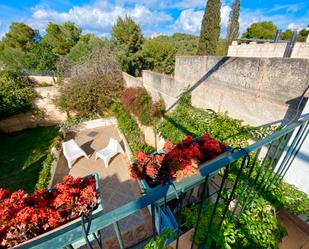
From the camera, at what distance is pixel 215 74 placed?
155 inches

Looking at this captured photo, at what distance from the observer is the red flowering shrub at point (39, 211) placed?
1879 mm

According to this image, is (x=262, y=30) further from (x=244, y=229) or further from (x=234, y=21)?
(x=244, y=229)

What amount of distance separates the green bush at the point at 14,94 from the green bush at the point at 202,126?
886cm

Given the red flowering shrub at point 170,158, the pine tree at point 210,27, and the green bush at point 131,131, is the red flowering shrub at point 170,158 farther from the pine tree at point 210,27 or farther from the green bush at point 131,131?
the pine tree at point 210,27

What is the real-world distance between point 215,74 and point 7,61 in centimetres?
2166

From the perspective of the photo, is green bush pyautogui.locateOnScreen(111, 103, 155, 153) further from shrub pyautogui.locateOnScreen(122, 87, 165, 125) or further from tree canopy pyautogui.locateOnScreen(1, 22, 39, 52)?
tree canopy pyautogui.locateOnScreen(1, 22, 39, 52)

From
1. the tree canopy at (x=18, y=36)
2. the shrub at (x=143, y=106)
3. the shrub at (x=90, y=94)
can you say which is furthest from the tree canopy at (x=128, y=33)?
the tree canopy at (x=18, y=36)

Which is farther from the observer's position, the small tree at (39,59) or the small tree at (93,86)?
the small tree at (39,59)

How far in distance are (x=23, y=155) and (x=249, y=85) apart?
361 inches

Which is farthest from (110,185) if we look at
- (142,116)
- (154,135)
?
(142,116)

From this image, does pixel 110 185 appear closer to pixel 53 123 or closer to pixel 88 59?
pixel 53 123

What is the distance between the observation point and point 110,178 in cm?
563

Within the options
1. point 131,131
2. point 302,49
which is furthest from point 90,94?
point 302,49

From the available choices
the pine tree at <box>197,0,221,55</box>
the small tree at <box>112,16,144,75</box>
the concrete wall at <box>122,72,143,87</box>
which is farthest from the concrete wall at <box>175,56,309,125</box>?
the small tree at <box>112,16,144,75</box>
